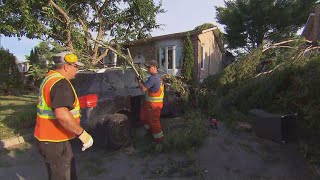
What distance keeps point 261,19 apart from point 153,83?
79.7ft

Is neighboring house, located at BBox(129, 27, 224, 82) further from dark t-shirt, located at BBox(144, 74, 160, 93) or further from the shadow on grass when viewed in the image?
dark t-shirt, located at BBox(144, 74, 160, 93)

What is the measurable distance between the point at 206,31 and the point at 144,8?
8201mm

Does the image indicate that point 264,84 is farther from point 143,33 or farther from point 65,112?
point 143,33

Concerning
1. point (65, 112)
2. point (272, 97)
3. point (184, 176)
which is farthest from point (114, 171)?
point (272, 97)

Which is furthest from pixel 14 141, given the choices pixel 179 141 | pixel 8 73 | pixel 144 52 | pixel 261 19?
pixel 261 19

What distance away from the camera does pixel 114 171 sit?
5.37 metres

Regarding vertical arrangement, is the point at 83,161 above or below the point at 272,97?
below

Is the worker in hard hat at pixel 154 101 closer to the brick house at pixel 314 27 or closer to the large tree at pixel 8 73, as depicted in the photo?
the large tree at pixel 8 73

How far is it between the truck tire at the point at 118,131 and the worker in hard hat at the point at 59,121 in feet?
8.62

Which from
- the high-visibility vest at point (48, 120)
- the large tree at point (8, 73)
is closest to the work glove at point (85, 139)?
the high-visibility vest at point (48, 120)

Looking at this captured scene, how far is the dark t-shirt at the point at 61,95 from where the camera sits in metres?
3.10

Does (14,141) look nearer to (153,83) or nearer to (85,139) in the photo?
(153,83)

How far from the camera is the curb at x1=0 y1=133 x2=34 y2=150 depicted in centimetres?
708

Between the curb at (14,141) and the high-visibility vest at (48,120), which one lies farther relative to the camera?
the curb at (14,141)
